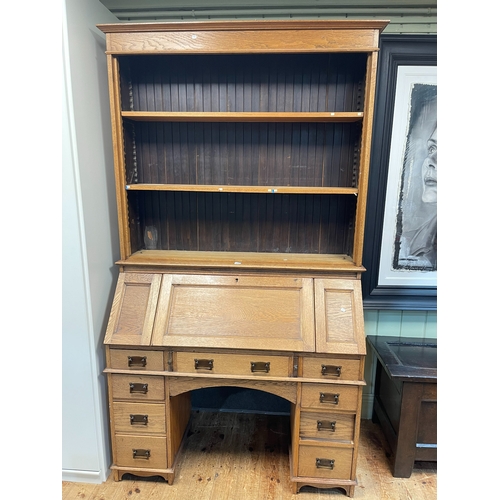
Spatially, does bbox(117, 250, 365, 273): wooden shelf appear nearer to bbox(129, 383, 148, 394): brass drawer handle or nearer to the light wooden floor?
bbox(129, 383, 148, 394): brass drawer handle

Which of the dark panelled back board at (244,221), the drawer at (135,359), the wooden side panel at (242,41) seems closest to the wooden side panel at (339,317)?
the dark panelled back board at (244,221)

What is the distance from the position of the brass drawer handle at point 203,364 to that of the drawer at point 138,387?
0.20m

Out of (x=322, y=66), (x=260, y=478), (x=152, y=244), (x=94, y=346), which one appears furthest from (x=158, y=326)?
(x=322, y=66)

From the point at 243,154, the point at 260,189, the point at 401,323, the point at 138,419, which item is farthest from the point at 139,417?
the point at 401,323

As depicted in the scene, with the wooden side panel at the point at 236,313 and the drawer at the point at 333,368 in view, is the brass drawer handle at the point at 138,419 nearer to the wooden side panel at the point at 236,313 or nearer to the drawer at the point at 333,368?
the wooden side panel at the point at 236,313

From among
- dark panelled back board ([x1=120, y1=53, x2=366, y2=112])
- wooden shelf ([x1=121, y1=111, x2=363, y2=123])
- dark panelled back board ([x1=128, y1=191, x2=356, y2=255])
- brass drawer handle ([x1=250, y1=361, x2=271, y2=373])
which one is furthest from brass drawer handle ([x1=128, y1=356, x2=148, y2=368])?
dark panelled back board ([x1=120, y1=53, x2=366, y2=112])

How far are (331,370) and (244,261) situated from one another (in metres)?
0.73

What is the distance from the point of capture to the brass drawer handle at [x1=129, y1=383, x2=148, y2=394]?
5.69 feet

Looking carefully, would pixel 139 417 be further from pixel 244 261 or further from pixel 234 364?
pixel 244 261

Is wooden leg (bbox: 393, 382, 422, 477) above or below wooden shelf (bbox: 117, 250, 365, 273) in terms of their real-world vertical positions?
below

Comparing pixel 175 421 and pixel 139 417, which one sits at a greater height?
pixel 139 417

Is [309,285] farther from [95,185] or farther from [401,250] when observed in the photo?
[95,185]

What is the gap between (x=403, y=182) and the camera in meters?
2.01

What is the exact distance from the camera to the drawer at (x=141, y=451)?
178 cm
